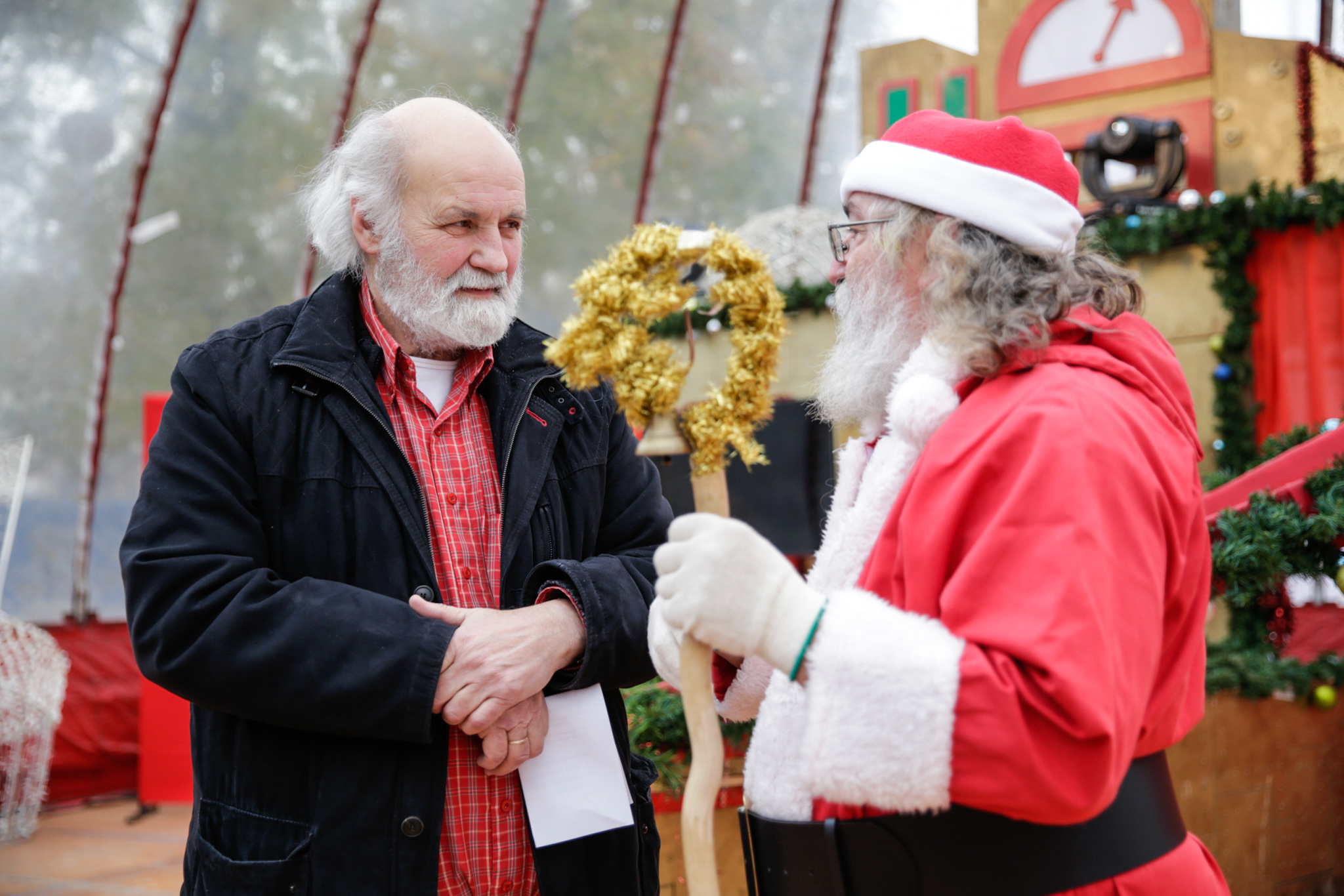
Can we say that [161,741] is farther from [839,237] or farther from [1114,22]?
[1114,22]

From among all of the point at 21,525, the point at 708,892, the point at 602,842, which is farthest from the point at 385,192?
the point at 21,525

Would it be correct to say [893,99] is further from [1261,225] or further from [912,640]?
[912,640]

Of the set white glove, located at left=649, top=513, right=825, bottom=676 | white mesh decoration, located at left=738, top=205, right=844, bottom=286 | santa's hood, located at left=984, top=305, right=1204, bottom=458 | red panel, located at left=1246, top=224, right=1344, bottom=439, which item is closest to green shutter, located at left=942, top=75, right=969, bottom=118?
white mesh decoration, located at left=738, top=205, right=844, bottom=286

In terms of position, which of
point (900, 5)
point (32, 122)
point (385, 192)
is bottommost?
point (385, 192)

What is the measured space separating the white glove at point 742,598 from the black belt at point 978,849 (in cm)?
27

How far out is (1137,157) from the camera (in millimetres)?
6383

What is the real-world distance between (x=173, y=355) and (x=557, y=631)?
740 centimetres

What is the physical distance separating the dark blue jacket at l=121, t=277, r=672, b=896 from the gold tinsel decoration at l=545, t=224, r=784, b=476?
1.60 ft

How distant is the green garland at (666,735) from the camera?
3.09m

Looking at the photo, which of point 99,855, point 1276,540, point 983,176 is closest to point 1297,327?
point 1276,540

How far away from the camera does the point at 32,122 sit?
7.49 m

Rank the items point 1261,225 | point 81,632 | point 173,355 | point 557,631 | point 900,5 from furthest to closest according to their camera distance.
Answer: point 900,5 < point 173,355 < point 81,632 < point 1261,225 < point 557,631

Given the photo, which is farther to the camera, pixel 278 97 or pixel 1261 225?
pixel 278 97

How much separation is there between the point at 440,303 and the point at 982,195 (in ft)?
2.99
